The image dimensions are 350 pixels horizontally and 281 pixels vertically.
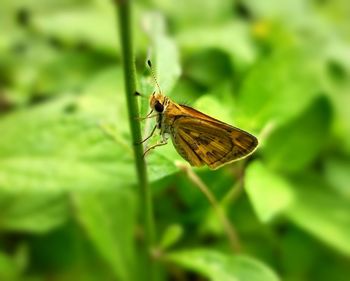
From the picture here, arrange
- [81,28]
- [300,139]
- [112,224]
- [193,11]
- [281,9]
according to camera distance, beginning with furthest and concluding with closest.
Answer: [281,9]
[193,11]
[81,28]
[300,139]
[112,224]

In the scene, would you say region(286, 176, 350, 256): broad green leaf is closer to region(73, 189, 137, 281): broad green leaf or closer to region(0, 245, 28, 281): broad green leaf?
region(73, 189, 137, 281): broad green leaf

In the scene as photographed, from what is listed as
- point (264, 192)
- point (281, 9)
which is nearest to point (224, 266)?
point (264, 192)

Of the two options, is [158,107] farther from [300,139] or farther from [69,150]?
[300,139]

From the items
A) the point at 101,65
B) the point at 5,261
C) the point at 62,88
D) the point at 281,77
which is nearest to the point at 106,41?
the point at 101,65

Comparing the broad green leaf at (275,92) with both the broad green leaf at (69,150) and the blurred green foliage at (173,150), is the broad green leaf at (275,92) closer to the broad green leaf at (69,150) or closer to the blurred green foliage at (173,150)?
the blurred green foliage at (173,150)

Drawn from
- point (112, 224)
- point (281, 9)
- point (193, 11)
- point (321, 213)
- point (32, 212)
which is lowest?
point (32, 212)

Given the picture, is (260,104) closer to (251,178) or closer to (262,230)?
(251,178)

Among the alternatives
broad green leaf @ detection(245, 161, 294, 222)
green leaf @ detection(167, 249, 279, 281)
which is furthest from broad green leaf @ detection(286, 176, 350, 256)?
green leaf @ detection(167, 249, 279, 281)
